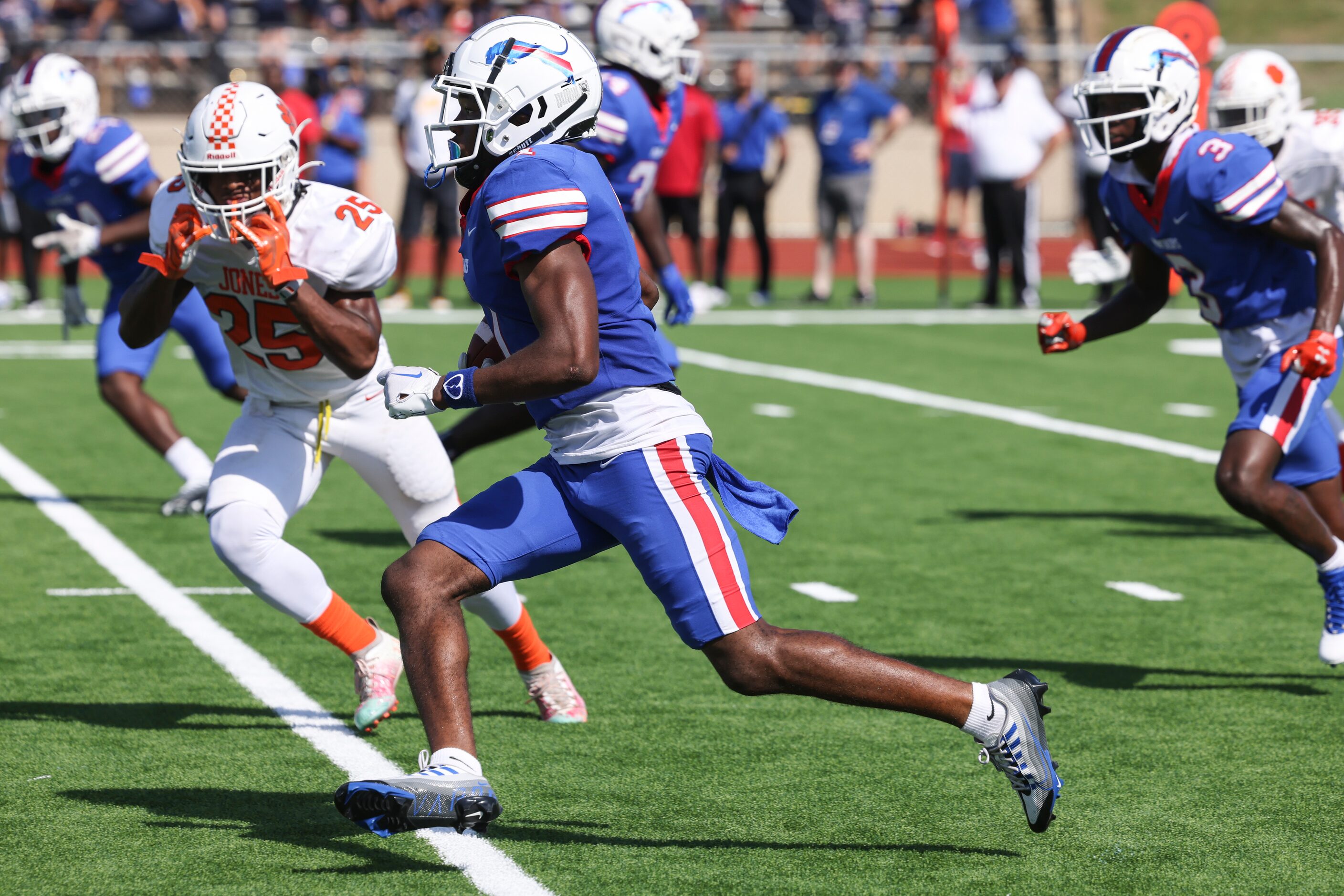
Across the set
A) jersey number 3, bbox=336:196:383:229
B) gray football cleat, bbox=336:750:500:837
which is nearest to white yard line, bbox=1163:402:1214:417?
jersey number 3, bbox=336:196:383:229

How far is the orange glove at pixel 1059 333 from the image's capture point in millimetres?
5070

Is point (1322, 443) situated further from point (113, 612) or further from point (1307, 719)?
point (113, 612)

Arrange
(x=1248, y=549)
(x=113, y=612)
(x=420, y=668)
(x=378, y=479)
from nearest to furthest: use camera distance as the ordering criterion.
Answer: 1. (x=420, y=668)
2. (x=378, y=479)
3. (x=113, y=612)
4. (x=1248, y=549)

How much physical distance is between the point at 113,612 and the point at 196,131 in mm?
2072

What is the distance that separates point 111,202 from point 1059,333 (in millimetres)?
4155

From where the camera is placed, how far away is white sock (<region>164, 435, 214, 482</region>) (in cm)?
714

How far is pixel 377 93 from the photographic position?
2225cm

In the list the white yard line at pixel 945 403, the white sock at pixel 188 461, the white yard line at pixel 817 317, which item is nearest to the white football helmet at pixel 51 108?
the white sock at pixel 188 461

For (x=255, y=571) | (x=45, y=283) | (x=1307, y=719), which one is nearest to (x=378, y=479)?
(x=255, y=571)

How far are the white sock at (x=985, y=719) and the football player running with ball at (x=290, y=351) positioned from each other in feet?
4.35

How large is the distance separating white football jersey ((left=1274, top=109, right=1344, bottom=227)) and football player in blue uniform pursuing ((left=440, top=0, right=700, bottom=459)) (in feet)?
8.14

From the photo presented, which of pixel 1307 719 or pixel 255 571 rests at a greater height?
pixel 255 571

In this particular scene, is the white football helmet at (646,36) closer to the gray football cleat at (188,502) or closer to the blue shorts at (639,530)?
the gray football cleat at (188,502)

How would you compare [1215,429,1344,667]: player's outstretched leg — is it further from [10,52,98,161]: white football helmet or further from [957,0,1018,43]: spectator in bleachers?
[957,0,1018,43]: spectator in bleachers
